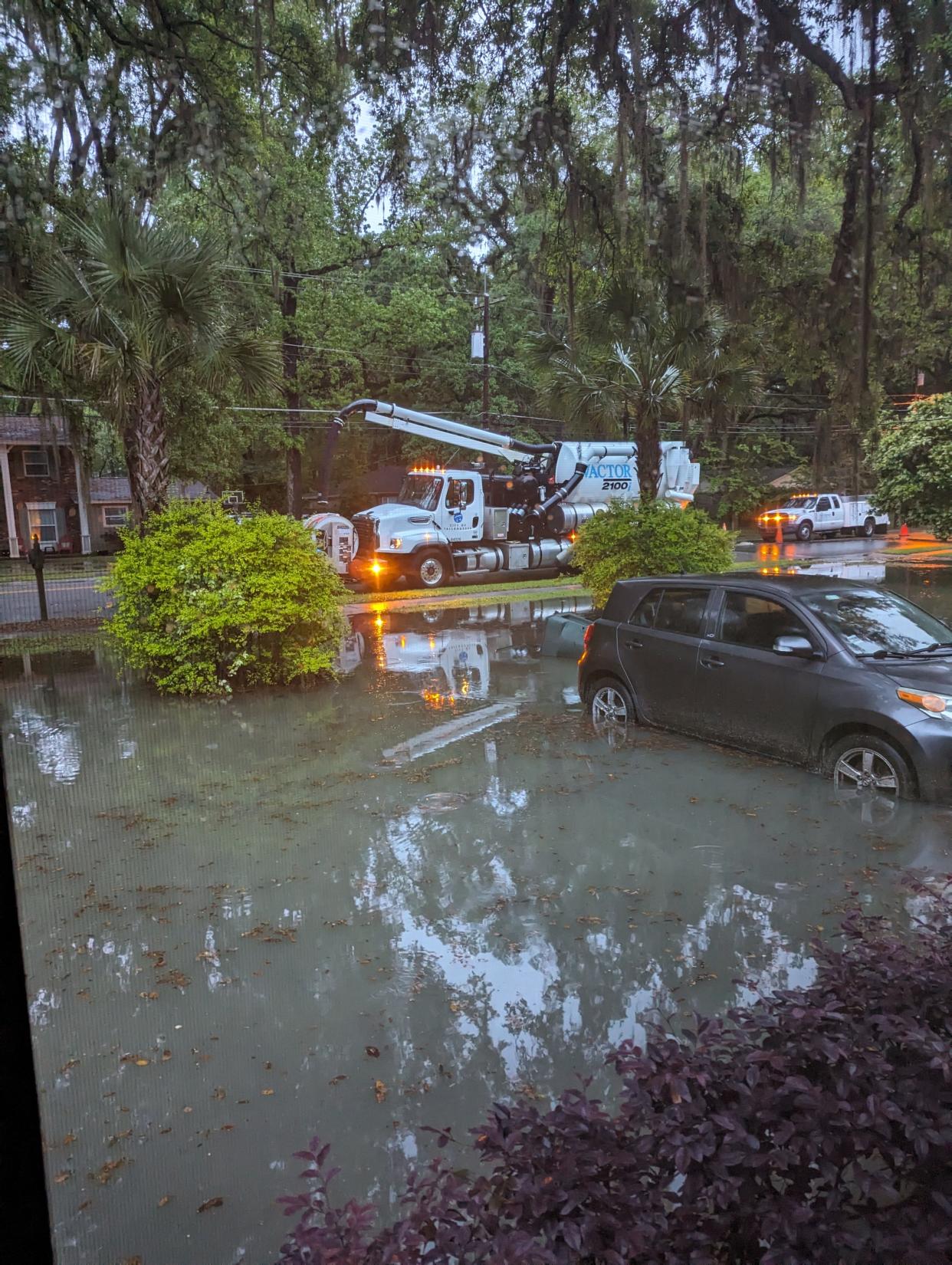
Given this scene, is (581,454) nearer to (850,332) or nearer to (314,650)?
(314,650)

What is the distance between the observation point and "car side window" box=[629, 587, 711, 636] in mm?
6887

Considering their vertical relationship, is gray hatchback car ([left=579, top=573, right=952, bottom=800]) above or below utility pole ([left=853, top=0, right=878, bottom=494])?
below

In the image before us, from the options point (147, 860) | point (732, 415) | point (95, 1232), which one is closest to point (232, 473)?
point (732, 415)

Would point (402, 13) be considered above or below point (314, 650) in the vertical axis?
above

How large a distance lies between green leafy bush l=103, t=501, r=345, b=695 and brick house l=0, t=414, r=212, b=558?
13.7 metres

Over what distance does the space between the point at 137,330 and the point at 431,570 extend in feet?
32.9

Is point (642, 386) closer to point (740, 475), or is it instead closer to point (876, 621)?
point (876, 621)

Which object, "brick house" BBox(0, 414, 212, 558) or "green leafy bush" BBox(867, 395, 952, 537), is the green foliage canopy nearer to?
"green leafy bush" BBox(867, 395, 952, 537)

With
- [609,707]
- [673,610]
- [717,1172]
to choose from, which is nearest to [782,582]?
[673,610]

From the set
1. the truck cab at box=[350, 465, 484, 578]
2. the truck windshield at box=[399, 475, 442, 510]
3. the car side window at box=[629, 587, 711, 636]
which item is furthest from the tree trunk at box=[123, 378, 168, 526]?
the truck windshield at box=[399, 475, 442, 510]

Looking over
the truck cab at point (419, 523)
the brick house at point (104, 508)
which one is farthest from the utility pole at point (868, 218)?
the brick house at point (104, 508)

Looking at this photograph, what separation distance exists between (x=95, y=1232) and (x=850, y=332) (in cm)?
373

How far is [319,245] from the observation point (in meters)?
8.84

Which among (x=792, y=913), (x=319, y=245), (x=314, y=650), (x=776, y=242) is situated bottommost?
(x=792, y=913)
